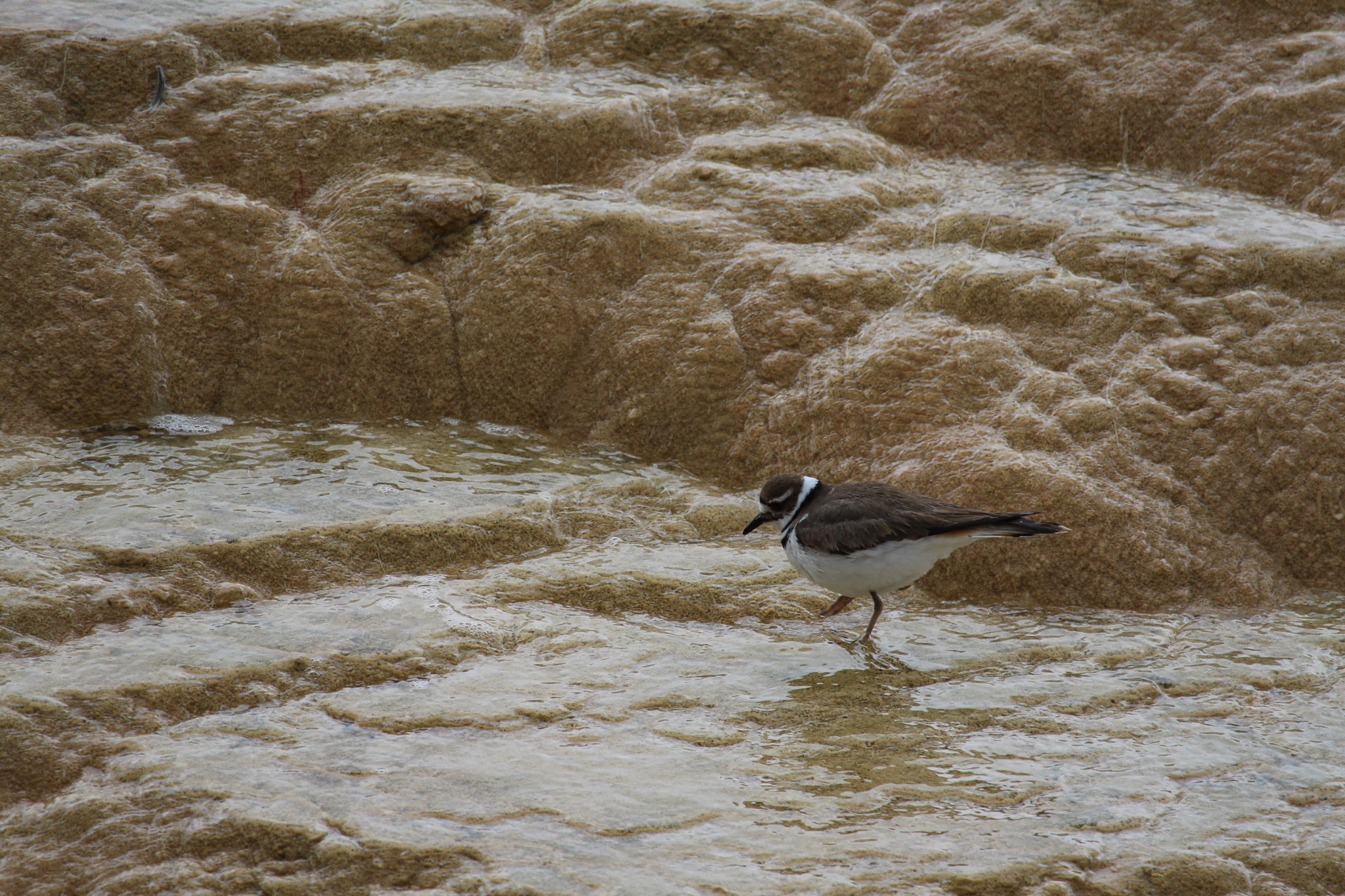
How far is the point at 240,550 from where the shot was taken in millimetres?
5566

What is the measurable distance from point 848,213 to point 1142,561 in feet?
11.2

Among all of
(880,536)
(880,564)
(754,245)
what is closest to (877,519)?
(880,536)

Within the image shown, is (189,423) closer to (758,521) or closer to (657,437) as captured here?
(657,437)

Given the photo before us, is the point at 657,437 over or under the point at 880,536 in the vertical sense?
under

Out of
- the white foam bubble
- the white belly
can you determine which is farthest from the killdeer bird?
the white foam bubble

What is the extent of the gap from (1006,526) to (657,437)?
2834 millimetres

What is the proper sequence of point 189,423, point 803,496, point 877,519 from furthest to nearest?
1. point 189,423
2. point 803,496
3. point 877,519

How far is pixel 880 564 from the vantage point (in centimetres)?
523

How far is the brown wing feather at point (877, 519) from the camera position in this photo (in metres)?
5.20

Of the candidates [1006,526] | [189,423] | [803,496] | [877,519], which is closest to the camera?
[1006,526]

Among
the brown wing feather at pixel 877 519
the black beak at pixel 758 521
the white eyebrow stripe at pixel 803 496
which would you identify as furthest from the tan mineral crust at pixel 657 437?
the brown wing feather at pixel 877 519

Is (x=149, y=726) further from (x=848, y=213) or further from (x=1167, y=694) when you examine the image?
(x=848, y=213)

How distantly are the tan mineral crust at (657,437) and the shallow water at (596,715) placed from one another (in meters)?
0.02

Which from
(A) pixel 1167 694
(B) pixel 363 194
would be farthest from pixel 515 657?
(B) pixel 363 194
